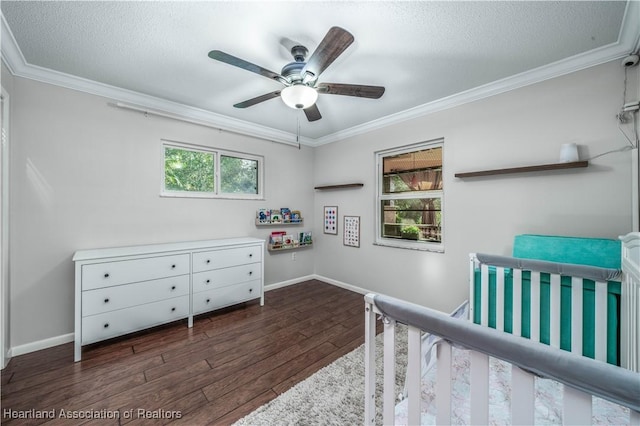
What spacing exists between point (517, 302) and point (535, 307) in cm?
9

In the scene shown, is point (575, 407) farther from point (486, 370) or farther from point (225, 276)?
point (225, 276)

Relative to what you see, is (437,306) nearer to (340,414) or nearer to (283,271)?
(340,414)

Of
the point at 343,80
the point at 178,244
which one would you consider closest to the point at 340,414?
the point at 178,244

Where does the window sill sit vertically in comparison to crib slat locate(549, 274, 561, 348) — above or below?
above

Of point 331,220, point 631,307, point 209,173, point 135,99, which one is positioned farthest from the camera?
point 331,220

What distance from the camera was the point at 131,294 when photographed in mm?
2213

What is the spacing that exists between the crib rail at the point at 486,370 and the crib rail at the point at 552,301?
1120 mm

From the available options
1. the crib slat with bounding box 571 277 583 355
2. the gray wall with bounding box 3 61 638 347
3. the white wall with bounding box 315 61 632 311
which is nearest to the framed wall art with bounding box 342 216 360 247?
the white wall with bounding box 315 61 632 311

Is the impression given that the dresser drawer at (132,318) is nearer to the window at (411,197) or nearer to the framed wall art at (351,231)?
the framed wall art at (351,231)

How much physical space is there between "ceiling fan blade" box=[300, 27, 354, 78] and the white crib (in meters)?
1.29

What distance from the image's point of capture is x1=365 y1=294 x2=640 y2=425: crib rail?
0.57m

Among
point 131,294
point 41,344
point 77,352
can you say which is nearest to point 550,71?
point 131,294

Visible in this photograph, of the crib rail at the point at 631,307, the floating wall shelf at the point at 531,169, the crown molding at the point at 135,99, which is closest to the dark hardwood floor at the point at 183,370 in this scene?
the crib rail at the point at 631,307

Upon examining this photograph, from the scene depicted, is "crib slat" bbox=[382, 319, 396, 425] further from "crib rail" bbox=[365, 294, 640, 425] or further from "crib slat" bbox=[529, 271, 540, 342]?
"crib slat" bbox=[529, 271, 540, 342]
